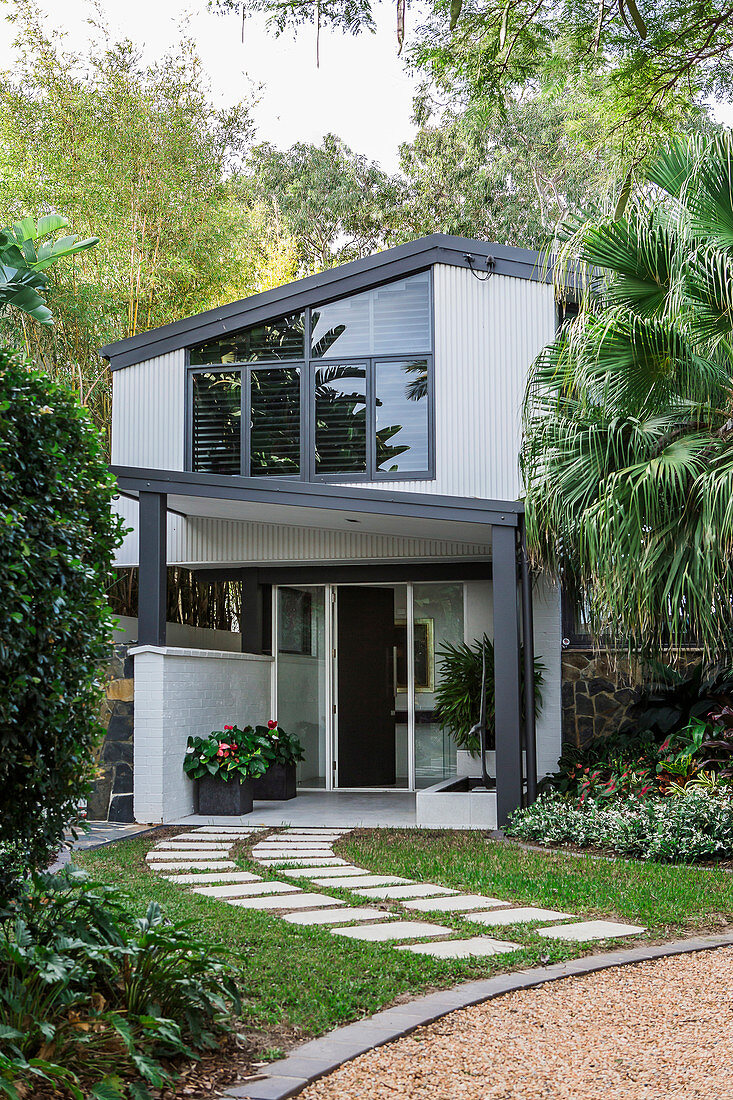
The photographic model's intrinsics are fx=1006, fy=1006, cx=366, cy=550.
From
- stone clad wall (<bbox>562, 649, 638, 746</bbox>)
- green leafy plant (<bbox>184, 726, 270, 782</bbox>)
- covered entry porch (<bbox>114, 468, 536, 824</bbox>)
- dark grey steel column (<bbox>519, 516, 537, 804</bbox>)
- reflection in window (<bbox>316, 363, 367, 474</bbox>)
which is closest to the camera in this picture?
covered entry porch (<bbox>114, 468, 536, 824</bbox>)

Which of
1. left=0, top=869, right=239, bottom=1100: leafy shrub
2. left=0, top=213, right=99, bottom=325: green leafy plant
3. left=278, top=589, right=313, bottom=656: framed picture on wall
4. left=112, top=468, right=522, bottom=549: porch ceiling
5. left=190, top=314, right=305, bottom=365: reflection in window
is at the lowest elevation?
left=0, top=869, right=239, bottom=1100: leafy shrub

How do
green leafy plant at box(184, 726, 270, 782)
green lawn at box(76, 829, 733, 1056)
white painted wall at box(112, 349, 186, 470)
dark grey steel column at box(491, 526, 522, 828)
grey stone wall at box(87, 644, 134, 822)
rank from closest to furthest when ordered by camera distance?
green lawn at box(76, 829, 733, 1056) < dark grey steel column at box(491, 526, 522, 828) < grey stone wall at box(87, 644, 134, 822) < green leafy plant at box(184, 726, 270, 782) < white painted wall at box(112, 349, 186, 470)

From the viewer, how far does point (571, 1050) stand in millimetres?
3428

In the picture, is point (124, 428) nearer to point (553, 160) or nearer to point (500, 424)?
point (500, 424)

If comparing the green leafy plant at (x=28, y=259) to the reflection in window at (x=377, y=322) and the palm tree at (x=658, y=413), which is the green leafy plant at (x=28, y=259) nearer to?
the palm tree at (x=658, y=413)

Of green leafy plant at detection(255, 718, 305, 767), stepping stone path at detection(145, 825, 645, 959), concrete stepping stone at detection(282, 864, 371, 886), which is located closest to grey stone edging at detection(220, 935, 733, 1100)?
stepping stone path at detection(145, 825, 645, 959)

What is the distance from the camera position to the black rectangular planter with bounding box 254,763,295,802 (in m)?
10.6

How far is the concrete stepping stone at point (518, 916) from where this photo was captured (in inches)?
205

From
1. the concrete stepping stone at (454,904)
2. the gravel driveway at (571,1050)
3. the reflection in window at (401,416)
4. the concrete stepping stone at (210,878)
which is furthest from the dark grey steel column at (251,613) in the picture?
the gravel driveway at (571,1050)

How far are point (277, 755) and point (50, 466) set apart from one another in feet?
23.9

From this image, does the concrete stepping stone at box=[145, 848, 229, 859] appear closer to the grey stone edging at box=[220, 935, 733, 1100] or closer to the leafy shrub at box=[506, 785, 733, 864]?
the leafy shrub at box=[506, 785, 733, 864]

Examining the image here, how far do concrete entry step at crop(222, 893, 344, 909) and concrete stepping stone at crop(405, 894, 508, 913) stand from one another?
1.46 ft

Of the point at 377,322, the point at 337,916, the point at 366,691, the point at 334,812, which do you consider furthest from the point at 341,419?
the point at 337,916

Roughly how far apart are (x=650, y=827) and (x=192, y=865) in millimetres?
3218
